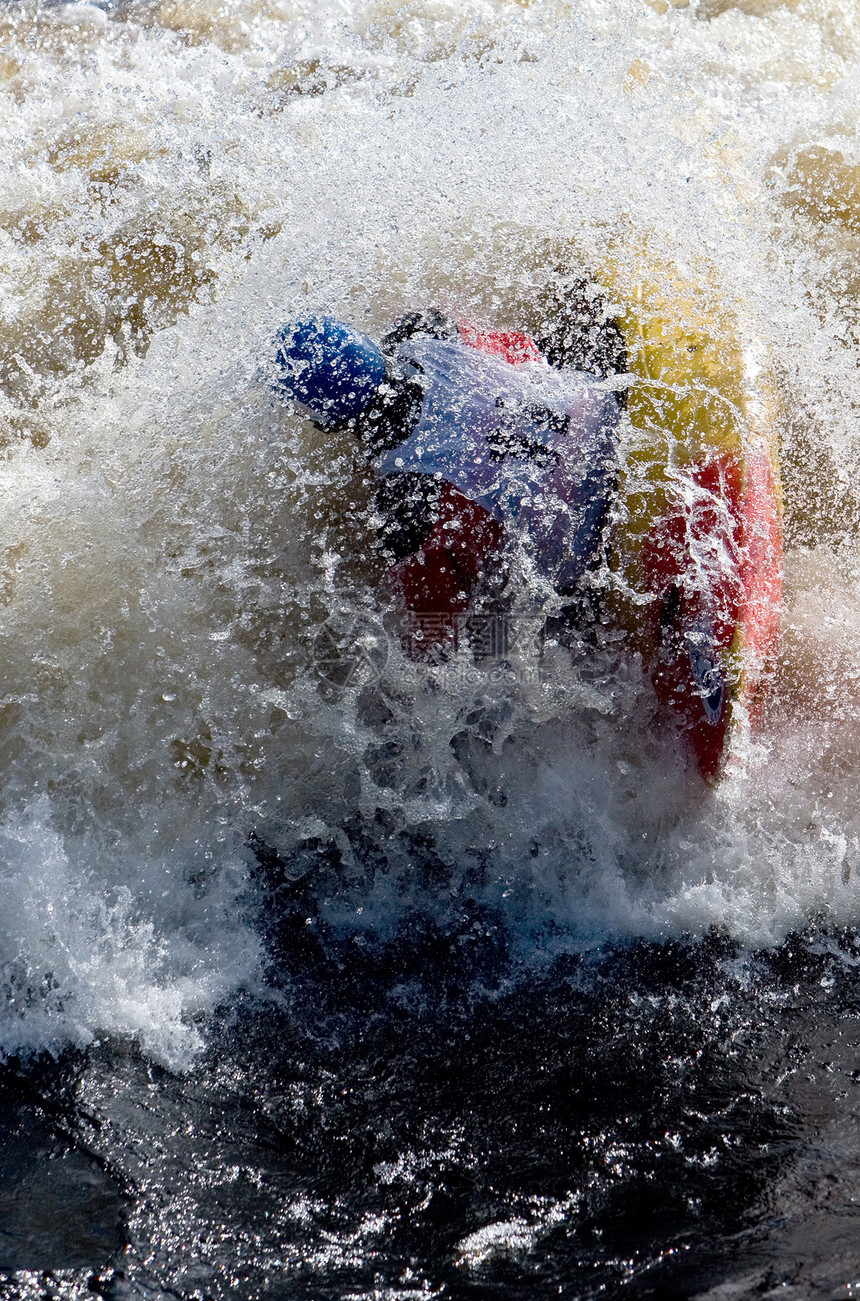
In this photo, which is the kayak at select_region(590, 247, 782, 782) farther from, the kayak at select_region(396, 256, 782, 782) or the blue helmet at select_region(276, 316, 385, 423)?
the blue helmet at select_region(276, 316, 385, 423)

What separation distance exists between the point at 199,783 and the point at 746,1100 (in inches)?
50.7

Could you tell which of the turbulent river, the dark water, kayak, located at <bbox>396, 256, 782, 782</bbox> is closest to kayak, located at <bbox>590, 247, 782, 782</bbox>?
kayak, located at <bbox>396, 256, 782, 782</bbox>

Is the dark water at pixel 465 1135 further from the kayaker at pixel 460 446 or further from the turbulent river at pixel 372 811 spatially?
the kayaker at pixel 460 446

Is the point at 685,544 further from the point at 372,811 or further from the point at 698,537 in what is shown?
the point at 372,811

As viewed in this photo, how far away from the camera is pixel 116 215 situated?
283 cm

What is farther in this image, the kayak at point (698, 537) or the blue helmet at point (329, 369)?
the kayak at point (698, 537)

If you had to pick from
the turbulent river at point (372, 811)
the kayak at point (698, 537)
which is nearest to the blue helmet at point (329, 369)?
the turbulent river at point (372, 811)

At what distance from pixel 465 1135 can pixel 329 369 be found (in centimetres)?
145

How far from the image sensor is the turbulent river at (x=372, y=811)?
1.40 m

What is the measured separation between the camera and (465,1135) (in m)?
1.53

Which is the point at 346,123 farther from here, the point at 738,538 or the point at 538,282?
the point at 738,538

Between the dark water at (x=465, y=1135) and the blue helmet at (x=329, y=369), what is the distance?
1111 mm

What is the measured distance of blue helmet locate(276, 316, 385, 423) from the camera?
1.77 metres

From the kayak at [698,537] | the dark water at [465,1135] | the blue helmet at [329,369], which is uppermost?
the blue helmet at [329,369]
